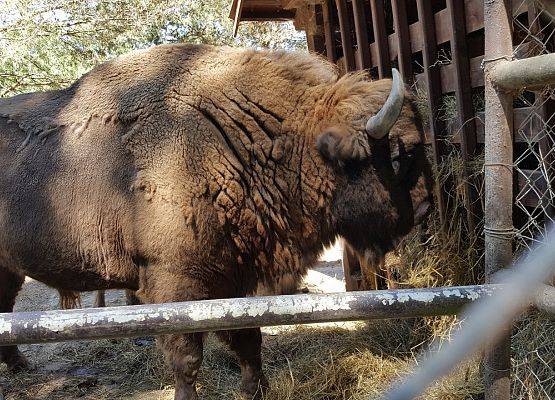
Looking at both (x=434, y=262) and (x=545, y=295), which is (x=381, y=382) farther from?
(x=545, y=295)

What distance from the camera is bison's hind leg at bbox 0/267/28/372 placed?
16.4 ft

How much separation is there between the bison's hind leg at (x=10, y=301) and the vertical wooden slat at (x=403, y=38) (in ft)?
12.2

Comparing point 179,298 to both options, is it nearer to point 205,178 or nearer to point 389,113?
point 205,178

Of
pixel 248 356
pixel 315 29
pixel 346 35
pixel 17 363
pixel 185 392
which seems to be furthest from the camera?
pixel 315 29

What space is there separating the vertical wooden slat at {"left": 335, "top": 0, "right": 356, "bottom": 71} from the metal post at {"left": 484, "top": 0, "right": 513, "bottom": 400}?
3.71 meters

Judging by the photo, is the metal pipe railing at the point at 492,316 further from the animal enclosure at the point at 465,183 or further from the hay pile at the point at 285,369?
the hay pile at the point at 285,369

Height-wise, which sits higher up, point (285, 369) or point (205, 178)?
point (205, 178)

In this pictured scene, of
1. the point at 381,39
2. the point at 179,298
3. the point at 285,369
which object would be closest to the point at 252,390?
the point at 285,369

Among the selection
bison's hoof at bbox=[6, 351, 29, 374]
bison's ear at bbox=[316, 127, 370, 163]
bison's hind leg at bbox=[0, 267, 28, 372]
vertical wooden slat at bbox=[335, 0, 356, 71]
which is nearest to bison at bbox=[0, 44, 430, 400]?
bison's ear at bbox=[316, 127, 370, 163]

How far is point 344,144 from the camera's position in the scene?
3.75 metres

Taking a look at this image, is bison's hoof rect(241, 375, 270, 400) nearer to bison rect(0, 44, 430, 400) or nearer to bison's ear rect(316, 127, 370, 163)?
bison rect(0, 44, 430, 400)

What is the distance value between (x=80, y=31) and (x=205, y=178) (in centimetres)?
1163

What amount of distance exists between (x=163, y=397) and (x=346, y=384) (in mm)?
1488

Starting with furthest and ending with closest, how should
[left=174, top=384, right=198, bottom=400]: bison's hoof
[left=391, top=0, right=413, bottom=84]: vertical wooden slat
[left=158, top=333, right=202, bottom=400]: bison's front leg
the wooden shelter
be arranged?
1. [left=391, top=0, right=413, bottom=84]: vertical wooden slat
2. [left=174, top=384, right=198, bottom=400]: bison's hoof
3. [left=158, top=333, right=202, bottom=400]: bison's front leg
4. the wooden shelter
